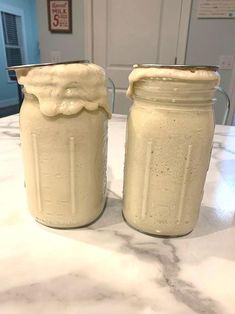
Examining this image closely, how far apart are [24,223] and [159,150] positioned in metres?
0.23

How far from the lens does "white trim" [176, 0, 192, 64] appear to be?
167 cm

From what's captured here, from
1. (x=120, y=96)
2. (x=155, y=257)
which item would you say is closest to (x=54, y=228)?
(x=155, y=257)

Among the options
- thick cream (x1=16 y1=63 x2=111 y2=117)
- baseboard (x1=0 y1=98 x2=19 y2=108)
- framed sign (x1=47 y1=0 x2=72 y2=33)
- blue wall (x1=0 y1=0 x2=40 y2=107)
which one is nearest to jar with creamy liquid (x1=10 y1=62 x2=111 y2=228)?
thick cream (x1=16 y1=63 x2=111 y2=117)

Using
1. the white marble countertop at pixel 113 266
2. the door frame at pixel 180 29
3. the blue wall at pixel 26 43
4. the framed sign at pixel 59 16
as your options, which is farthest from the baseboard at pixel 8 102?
the white marble countertop at pixel 113 266

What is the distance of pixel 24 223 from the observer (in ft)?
1.23

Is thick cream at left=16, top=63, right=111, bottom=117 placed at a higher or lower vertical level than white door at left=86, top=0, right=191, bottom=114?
lower

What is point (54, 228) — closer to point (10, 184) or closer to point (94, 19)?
point (10, 184)

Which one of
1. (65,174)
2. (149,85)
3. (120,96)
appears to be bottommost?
(120,96)

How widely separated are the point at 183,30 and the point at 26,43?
394cm

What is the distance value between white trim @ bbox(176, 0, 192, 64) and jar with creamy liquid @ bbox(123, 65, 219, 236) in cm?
165

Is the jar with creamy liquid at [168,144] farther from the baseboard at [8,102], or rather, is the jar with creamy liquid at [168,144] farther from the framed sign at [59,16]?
the baseboard at [8,102]

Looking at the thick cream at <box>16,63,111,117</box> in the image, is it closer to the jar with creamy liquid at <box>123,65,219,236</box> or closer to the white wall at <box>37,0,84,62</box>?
the jar with creamy liquid at <box>123,65,219,236</box>

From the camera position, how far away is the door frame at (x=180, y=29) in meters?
1.68

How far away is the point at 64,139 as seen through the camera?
0.31 m
